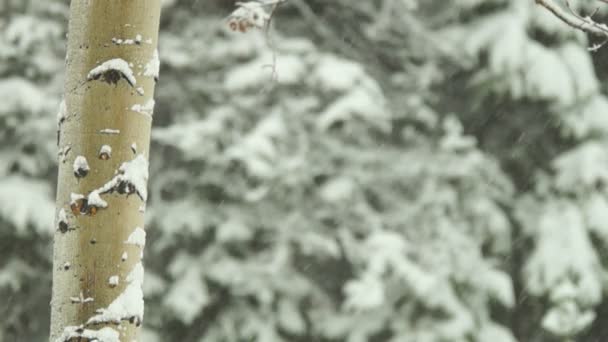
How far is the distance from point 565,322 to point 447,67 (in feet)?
9.30

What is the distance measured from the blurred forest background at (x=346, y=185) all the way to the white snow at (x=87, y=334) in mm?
4830

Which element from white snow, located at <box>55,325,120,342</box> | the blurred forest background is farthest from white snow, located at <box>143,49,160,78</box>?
the blurred forest background

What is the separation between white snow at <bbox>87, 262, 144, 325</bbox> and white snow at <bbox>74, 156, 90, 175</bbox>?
0.82 ft

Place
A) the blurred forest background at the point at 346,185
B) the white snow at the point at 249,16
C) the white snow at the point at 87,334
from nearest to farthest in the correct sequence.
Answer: the white snow at the point at 87,334 → the white snow at the point at 249,16 → the blurred forest background at the point at 346,185

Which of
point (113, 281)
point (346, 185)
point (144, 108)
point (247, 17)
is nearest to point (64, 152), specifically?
point (144, 108)

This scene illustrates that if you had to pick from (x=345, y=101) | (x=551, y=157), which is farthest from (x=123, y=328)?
(x=551, y=157)

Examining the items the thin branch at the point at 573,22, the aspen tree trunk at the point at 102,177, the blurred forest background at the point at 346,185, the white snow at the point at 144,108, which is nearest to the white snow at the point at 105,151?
the aspen tree trunk at the point at 102,177

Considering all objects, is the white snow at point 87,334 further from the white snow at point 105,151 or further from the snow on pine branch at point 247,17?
the snow on pine branch at point 247,17

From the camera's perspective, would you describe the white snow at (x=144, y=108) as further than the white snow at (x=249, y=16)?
No

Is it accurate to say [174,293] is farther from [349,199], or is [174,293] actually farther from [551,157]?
[551,157]

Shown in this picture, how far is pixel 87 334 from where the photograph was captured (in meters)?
1.66

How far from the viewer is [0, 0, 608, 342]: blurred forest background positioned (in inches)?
264

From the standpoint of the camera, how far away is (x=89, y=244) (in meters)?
1.67

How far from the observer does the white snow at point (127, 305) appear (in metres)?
1.67
